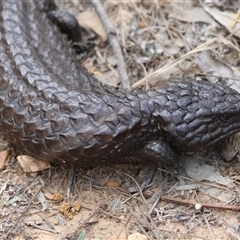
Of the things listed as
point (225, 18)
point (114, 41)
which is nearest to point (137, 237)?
point (114, 41)

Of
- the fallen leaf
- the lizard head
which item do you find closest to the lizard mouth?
the lizard head

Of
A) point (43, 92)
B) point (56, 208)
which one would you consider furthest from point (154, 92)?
point (56, 208)

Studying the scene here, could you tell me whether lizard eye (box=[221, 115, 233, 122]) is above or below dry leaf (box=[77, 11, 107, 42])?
below

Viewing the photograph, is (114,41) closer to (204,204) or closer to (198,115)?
(198,115)

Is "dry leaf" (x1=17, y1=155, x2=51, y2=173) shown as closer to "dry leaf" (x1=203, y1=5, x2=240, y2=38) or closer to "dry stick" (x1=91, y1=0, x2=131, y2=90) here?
→ "dry stick" (x1=91, y1=0, x2=131, y2=90)

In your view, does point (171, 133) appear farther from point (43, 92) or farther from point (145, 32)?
point (145, 32)
